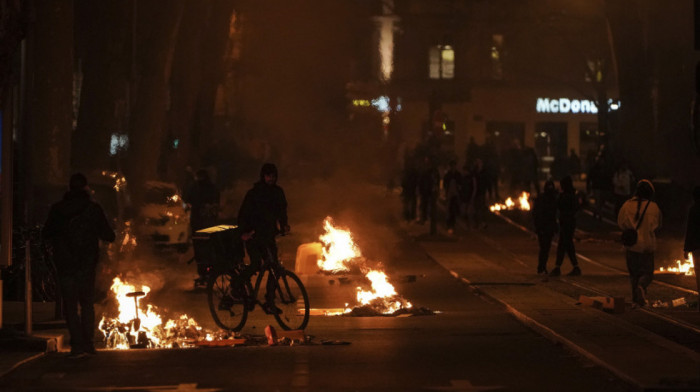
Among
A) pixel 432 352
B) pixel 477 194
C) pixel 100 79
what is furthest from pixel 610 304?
pixel 477 194

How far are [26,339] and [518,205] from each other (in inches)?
1040

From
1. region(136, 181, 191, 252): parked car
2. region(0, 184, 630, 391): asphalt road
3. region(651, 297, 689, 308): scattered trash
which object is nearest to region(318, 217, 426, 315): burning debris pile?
region(0, 184, 630, 391): asphalt road

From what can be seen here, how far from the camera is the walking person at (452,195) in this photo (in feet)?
95.7

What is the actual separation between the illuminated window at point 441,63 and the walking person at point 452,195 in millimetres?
30715

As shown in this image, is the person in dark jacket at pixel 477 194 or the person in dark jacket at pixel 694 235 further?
the person in dark jacket at pixel 477 194

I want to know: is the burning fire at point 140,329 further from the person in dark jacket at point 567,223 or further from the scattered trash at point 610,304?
the person in dark jacket at point 567,223

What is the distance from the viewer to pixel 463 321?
1382cm

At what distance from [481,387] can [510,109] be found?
54726mm

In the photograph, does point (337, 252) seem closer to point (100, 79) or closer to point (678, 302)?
point (100, 79)

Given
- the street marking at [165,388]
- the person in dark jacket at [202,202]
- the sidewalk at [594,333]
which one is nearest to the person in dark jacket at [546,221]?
the sidewalk at [594,333]

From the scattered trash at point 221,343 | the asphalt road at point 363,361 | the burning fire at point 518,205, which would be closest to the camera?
the asphalt road at point 363,361

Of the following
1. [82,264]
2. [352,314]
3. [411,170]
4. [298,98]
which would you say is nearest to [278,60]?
[298,98]

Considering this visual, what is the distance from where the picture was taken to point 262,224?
1327 centimetres

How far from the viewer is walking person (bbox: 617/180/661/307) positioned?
15375mm
